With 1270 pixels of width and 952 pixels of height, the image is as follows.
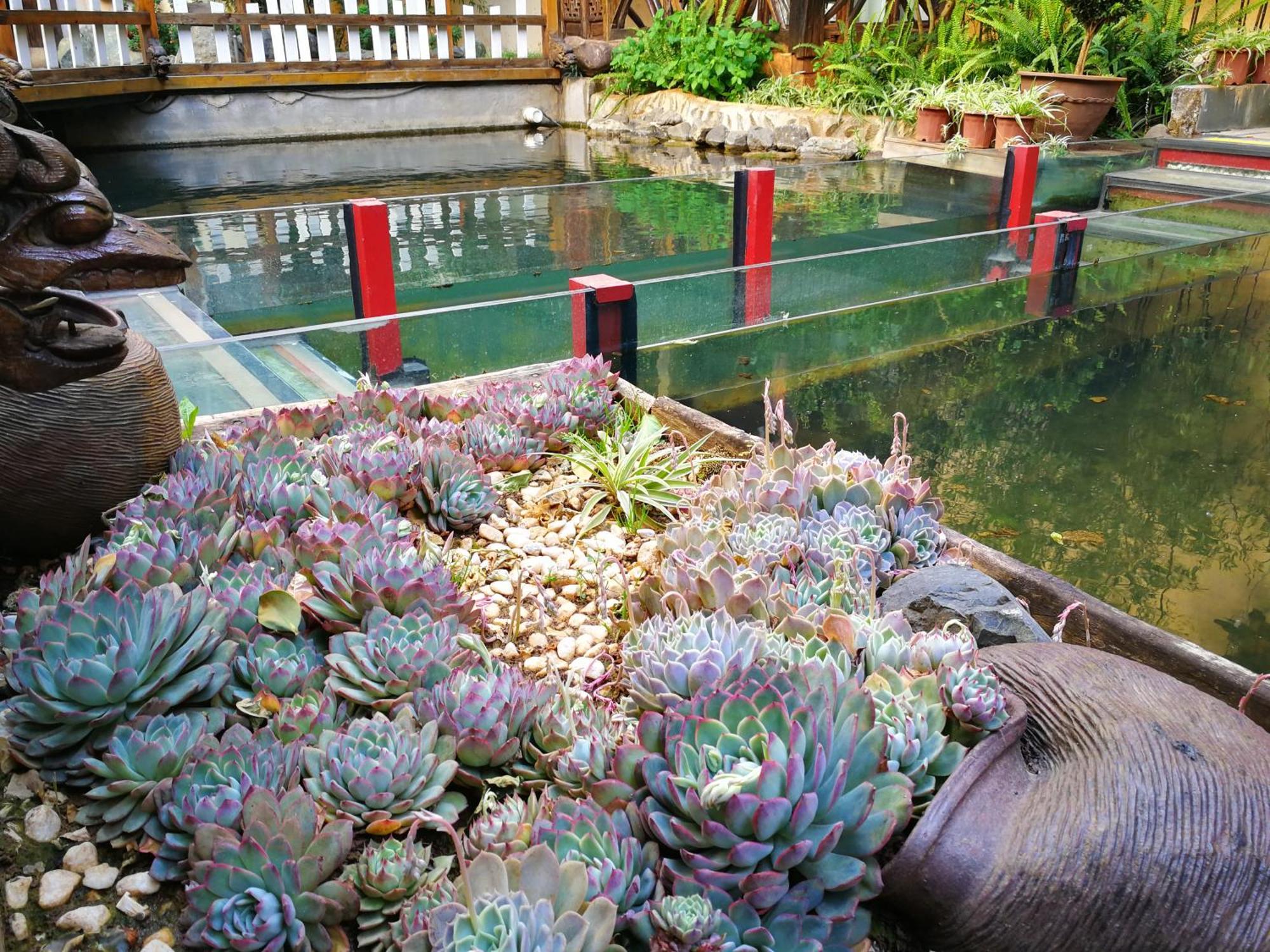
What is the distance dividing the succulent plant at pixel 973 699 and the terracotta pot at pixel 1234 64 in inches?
405

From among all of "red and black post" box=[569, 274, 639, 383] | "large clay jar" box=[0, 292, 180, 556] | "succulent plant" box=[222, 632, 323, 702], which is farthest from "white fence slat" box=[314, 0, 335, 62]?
"succulent plant" box=[222, 632, 323, 702]

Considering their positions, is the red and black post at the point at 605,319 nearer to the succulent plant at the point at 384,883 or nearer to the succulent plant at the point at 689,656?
the succulent plant at the point at 689,656

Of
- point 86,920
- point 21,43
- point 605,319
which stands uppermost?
point 21,43

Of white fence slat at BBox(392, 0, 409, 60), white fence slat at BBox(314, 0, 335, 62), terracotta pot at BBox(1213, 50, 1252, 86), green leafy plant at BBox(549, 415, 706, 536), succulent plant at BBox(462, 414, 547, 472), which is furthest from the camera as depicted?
white fence slat at BBox(392, 0, 409, 60)

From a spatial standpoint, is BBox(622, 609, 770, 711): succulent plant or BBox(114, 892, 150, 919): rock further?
BBox(622, 609, 770, 711): succulent plant

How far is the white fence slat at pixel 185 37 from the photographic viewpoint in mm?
12547

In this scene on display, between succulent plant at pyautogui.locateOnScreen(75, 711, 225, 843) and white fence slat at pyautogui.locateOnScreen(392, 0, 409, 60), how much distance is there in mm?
14896

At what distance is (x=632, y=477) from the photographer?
2.49 metres

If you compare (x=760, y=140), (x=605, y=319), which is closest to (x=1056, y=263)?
(x=605, y=319)

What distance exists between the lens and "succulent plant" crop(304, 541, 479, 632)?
66.7 inches

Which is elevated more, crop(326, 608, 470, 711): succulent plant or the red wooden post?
the red wooden post

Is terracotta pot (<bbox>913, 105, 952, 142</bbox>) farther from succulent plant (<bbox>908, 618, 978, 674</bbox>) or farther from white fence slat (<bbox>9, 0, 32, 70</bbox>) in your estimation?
white fence slat (<bbox>9, 0, 32, 70</bbox>)

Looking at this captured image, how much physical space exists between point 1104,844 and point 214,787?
3.97 feet

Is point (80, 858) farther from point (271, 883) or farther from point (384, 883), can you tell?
point (384, 883)
